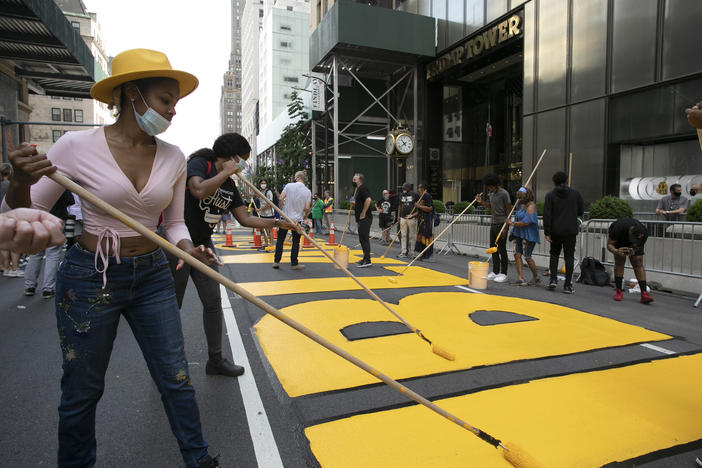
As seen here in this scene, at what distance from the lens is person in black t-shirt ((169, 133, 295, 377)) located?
345 centimetres

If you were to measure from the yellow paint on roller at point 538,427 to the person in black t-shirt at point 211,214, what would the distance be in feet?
4.32

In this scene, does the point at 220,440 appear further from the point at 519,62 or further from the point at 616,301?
Result: the point at 519,62

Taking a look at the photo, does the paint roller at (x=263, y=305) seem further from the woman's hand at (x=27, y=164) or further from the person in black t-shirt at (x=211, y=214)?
the person in black t-shirt at (x=211, y=214)

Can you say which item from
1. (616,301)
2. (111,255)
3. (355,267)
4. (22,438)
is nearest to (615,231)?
(616,301)

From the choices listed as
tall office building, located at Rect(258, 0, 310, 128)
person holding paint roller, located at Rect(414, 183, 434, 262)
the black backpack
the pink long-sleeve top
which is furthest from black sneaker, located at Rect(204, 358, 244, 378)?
tall office building, located at Rect(258, 0, 310, 128)

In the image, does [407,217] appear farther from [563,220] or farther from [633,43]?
[633,43]

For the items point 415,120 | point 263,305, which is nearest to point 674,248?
point 263,305

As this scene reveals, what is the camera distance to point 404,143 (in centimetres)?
1895

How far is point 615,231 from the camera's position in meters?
6.86

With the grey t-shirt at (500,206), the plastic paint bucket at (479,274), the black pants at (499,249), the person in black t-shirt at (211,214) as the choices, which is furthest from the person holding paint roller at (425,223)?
the person in black t-shirt at (211,214)

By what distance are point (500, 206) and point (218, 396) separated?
691cm

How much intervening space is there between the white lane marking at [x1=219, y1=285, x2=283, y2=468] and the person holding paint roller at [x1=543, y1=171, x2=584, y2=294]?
582 cm

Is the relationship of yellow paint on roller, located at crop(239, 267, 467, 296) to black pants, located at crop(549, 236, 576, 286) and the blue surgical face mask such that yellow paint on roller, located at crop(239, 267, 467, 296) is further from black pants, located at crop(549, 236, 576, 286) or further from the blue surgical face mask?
the blue surgical face mask

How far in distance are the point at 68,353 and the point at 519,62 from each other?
21410 millimetres
